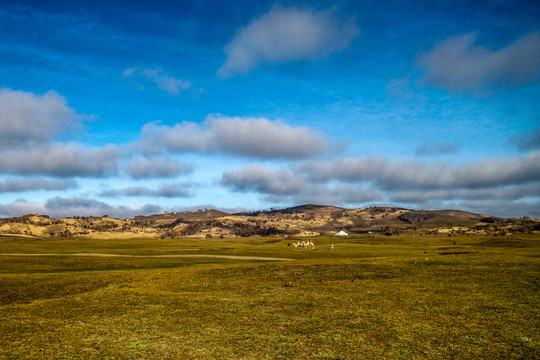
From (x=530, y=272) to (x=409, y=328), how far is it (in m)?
16.4

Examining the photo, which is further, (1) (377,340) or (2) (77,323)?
(2) (77,323)

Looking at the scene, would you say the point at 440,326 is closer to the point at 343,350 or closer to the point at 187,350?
the point at 343,350

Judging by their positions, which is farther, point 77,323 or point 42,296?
point 42,296

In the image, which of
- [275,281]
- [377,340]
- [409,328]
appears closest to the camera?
[377,340]

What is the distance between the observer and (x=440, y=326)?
1163cm

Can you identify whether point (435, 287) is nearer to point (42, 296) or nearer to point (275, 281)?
point (275, 281)

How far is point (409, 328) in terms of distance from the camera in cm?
1144

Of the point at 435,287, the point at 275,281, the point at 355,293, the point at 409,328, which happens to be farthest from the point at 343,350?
the point at 275,281

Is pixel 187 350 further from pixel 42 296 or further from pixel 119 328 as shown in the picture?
pixel 42 296

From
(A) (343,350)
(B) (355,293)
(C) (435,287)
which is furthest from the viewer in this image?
(C) (435,287)

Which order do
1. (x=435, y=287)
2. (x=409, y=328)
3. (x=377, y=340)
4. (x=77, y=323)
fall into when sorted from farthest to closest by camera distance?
(x=435, y=287) < (x=77, y=323) < (x=409, y=328) < (x=377, y=340)

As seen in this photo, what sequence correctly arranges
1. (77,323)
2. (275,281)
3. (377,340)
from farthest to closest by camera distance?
(275,281)
(77,323)
(377,340)

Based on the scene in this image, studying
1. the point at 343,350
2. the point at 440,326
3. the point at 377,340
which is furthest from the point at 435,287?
the point at 343,350

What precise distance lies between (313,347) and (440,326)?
15.3ft
